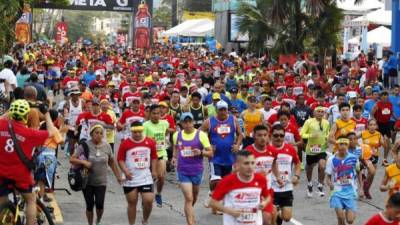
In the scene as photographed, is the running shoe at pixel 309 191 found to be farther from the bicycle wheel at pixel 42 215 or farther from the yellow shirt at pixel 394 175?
the bicycle wheel at pixel 42 215

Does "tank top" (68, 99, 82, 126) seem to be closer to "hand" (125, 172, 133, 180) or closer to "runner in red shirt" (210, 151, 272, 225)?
"hand" (125, 172, 133, 180)

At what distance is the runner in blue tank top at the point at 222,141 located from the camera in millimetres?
14641

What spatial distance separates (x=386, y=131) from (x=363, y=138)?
184 inches

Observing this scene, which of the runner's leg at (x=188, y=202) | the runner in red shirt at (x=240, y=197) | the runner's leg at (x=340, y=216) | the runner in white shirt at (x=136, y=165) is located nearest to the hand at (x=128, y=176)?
the runner in white shirt at (x=136, y=165)

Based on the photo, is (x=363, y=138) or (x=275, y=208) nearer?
(x=275, y=208)

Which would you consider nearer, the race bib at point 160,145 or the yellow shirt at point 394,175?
the yellow shirt at point 394,175

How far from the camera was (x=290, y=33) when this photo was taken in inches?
1460

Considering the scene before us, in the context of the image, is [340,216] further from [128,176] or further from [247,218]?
[247,218]

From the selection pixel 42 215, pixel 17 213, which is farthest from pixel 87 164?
pixel 17 213

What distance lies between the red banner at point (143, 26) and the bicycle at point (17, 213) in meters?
41.7

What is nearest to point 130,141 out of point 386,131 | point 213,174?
point 213,174

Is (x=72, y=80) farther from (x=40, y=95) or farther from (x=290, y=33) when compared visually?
(x=290, y=33)

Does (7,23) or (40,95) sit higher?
(7,23)

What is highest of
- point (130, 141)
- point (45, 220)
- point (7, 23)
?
point (7, 23)
